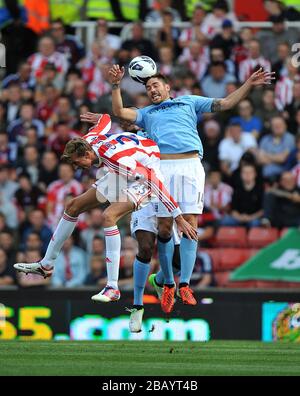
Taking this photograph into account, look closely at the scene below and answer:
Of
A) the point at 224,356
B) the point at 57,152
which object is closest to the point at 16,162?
the point at 57,152

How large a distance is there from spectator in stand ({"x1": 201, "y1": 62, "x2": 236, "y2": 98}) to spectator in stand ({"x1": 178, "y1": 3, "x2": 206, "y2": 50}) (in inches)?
32.2

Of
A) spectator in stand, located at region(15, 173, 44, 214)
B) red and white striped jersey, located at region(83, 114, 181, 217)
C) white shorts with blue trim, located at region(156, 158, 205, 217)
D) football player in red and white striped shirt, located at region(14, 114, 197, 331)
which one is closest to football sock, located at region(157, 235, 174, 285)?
white shorts with blue trim, located at region(156, 158, 205, 217)

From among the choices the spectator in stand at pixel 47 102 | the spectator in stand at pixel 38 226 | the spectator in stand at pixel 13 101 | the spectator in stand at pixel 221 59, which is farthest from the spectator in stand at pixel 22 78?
the spectator in stand at pixel 221 59

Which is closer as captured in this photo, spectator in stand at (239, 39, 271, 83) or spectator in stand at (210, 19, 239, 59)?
spectator in stand at (239, 39, 271, 83)

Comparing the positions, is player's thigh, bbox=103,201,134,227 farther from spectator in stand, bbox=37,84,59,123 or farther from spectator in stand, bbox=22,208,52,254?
spectator in stand, bbox=37,84,59,123

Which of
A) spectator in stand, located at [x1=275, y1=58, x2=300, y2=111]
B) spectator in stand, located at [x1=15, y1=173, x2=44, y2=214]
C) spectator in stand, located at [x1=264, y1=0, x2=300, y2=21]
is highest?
spectator in stand, located at [x1=264, y1=0, x2=300, y2=21]

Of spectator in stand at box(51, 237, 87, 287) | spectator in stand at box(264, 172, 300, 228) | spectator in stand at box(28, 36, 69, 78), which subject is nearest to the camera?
spectator in stand at box(51, 237, 87, 287)

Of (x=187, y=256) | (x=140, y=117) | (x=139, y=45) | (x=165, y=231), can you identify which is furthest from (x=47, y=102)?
(x=187, y=256)

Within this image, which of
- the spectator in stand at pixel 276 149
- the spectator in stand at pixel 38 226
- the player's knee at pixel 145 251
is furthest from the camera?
the spectator in stand at pixel 276 149

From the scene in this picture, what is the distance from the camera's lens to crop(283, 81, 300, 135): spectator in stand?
909 inches

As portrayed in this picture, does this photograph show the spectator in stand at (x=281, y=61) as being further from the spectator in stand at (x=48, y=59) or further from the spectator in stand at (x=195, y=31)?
the spectator in stand at (x=48, y=59)

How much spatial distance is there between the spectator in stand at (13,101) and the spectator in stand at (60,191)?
2304 mm

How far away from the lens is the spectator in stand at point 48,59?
83.0ft

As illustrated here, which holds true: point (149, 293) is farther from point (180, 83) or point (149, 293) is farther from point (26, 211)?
point (180, 83)
